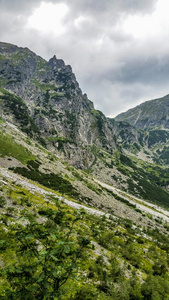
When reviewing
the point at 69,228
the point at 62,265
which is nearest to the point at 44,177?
the point at 69,228

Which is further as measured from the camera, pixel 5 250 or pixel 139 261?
pixel 139 261

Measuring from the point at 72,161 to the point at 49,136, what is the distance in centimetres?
3583

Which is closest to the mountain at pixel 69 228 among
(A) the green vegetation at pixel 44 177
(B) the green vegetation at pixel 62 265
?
(B) the green vegetation at pixel 62 265

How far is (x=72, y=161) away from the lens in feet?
497

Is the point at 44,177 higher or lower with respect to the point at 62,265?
lower

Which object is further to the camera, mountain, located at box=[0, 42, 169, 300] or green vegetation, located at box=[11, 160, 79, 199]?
green vegetation, located at box=[11, 160, 79, 199]

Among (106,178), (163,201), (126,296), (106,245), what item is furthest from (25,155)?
(163,201)

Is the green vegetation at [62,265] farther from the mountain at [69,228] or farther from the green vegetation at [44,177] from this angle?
the green vegetation at [44,177]

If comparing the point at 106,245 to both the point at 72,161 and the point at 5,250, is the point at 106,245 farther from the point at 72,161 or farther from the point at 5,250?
the point at 72,161

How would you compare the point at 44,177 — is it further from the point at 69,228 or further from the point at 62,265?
the point at 62,265

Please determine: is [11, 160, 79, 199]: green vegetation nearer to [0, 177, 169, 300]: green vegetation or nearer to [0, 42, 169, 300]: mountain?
[0, 42, 169, 300]: mountain

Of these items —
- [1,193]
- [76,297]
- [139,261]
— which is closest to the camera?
[76,297]

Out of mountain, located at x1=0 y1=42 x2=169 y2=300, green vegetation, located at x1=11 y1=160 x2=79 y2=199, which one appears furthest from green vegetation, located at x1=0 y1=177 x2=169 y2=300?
green vegetation, located at x1=11 y1=160 x2=79 y2=199

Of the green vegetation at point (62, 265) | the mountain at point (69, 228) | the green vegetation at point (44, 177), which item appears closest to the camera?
the green vegetation at point (62, 265)
